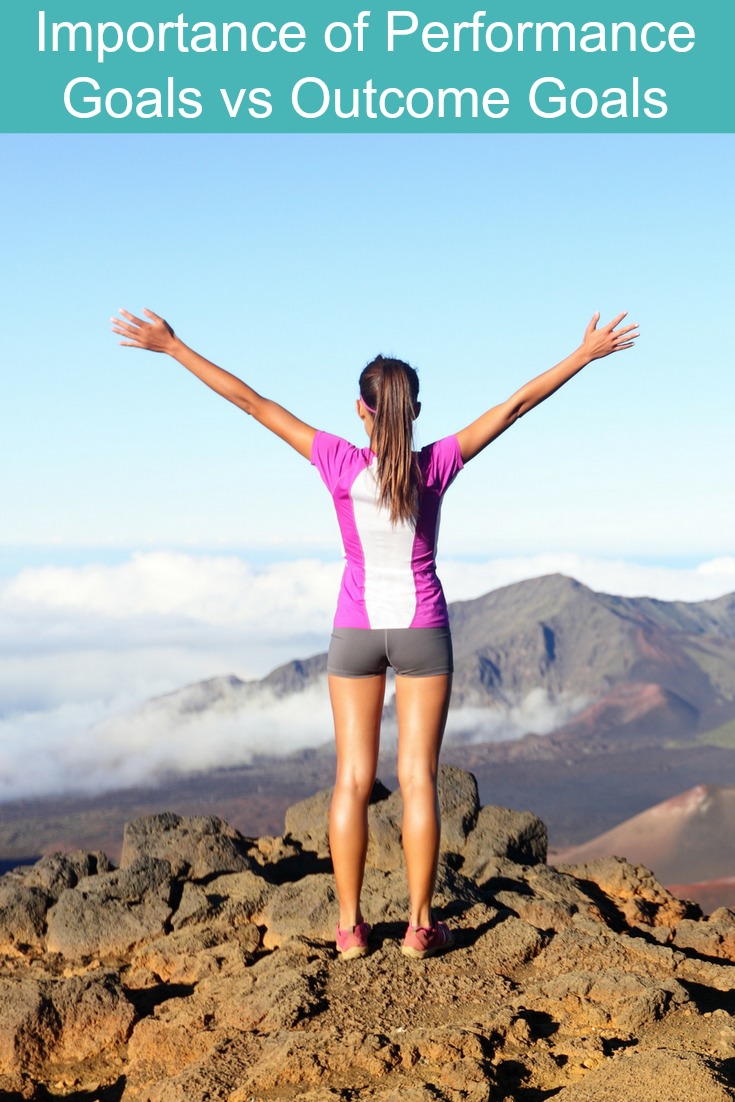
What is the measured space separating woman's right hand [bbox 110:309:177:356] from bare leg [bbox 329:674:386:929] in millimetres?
1831

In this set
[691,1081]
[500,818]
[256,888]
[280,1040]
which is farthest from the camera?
[500,818]

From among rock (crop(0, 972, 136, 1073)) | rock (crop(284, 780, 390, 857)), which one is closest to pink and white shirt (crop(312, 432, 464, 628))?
rock (crop(0, 972, 136, 1073))

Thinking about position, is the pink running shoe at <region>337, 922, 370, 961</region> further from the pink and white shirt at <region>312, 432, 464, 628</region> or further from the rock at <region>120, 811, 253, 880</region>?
the rock at <region>120, 811, 253, 880</region>

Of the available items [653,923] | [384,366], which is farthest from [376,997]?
[653,923]

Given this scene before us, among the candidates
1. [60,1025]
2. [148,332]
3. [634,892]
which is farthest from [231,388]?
[634,892]

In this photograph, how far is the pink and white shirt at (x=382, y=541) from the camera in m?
5.40

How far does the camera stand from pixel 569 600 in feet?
265

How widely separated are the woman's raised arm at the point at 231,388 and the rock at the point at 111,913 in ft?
10.9

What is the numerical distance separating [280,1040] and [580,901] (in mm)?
3205

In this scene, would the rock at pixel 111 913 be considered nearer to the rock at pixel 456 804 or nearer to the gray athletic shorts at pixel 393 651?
the rock at pixel 456 804

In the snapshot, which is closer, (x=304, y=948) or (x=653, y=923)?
(x=304, y=948)

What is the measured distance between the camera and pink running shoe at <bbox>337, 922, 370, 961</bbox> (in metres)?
5.61

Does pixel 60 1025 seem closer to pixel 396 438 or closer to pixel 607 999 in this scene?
pixel 607 999

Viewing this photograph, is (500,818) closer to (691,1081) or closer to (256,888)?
(256,888)
